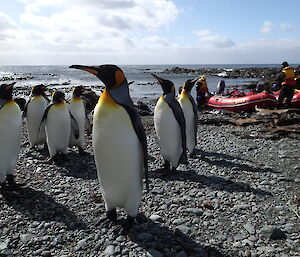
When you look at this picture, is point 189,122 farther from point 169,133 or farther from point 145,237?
point 145,237

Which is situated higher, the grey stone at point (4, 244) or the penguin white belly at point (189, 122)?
the penguin white belly at point (189, 122)

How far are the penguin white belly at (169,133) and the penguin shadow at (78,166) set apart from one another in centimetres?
146

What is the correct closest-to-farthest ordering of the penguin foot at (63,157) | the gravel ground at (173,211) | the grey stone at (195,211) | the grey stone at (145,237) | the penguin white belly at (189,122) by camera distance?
the gravel ground at (173,211), the grey stone at (145,237), the grey stone at (195,211), the penguin foot at (63,157), the penguin white belly at (189,122)

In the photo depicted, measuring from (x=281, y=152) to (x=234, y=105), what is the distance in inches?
263

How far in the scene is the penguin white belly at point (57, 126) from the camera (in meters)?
6.26

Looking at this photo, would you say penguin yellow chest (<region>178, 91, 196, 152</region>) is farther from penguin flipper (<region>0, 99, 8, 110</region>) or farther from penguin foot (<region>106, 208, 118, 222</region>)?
penguin flipper (<region>0, 99, 8, 110</region>)

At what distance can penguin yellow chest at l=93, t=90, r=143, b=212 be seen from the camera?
134 inches

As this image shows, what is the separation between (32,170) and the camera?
6121 millimetres

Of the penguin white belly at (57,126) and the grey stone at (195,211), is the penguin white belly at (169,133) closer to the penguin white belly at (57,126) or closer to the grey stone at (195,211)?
the grey stone at (195,211)

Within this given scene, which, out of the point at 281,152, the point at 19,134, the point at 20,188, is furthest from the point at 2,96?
the point at 281,152

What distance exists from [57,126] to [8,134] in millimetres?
1470

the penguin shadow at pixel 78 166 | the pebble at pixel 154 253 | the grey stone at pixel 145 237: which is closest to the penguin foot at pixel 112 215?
the grey stone at pixel 145 237

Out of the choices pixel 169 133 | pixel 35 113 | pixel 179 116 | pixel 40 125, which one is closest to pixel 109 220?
pixel 169 133

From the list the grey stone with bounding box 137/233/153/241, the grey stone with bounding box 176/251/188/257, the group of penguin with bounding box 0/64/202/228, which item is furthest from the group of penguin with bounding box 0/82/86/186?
the grey stone with bounding box 176/251/188/257
